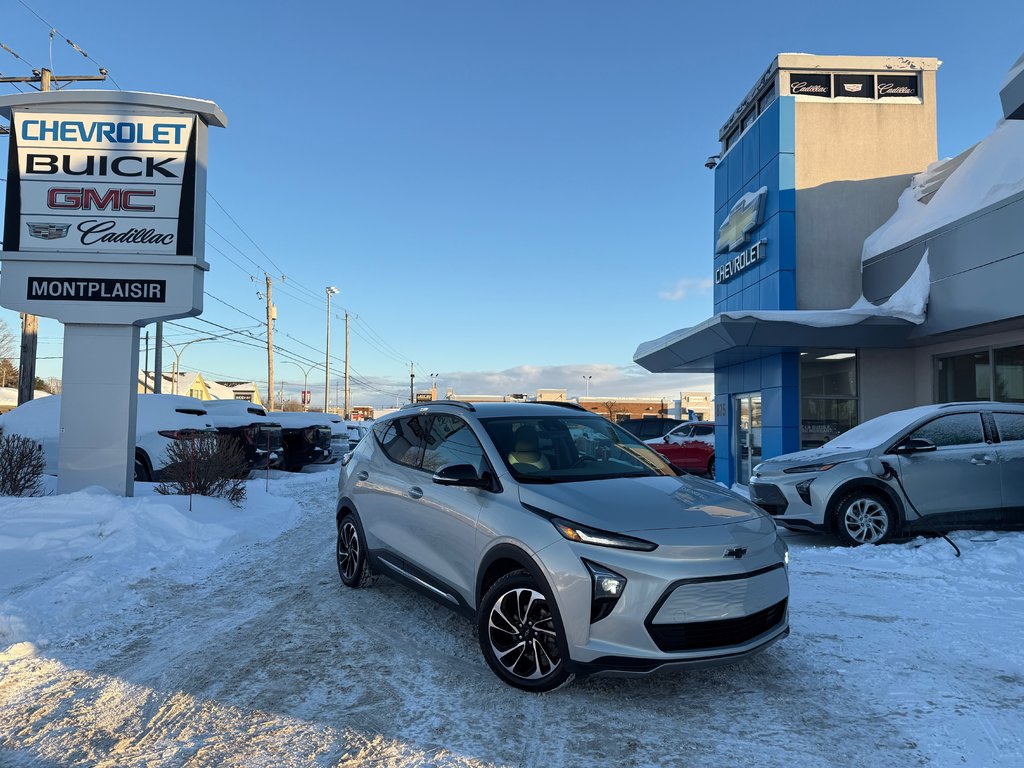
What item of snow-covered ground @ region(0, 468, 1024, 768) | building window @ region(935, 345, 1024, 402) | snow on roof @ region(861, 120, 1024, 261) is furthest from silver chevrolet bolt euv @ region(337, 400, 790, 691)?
building window @ region(935, 345, 1024, 402)

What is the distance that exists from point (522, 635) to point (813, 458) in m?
6.04

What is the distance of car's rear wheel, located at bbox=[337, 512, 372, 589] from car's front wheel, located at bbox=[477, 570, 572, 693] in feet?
7.27

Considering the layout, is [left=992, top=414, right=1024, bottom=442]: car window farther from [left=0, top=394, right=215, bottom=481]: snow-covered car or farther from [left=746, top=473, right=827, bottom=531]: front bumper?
[left=0, top=394, right=215, bottom=481]: snow-covered car

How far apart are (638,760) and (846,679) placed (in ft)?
5.52

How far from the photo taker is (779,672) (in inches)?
163

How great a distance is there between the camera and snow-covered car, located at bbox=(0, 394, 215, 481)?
12.0 meters

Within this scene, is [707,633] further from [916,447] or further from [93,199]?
[93,199]

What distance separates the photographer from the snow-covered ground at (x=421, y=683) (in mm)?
3221

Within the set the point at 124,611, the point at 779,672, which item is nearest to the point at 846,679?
the point at 779,672

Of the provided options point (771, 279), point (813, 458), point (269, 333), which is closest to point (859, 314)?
point (771, 279)

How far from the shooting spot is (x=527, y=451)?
182 inches

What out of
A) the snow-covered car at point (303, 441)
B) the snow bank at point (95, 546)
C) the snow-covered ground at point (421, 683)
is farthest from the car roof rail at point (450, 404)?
the snow-covered car at point (303, 441)

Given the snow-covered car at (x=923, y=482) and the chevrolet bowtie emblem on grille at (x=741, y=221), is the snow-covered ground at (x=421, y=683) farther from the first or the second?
the chevrolet bowtie emblem on grille at (x=741, y=221)

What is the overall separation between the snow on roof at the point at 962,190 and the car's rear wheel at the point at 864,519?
5.87 meters
